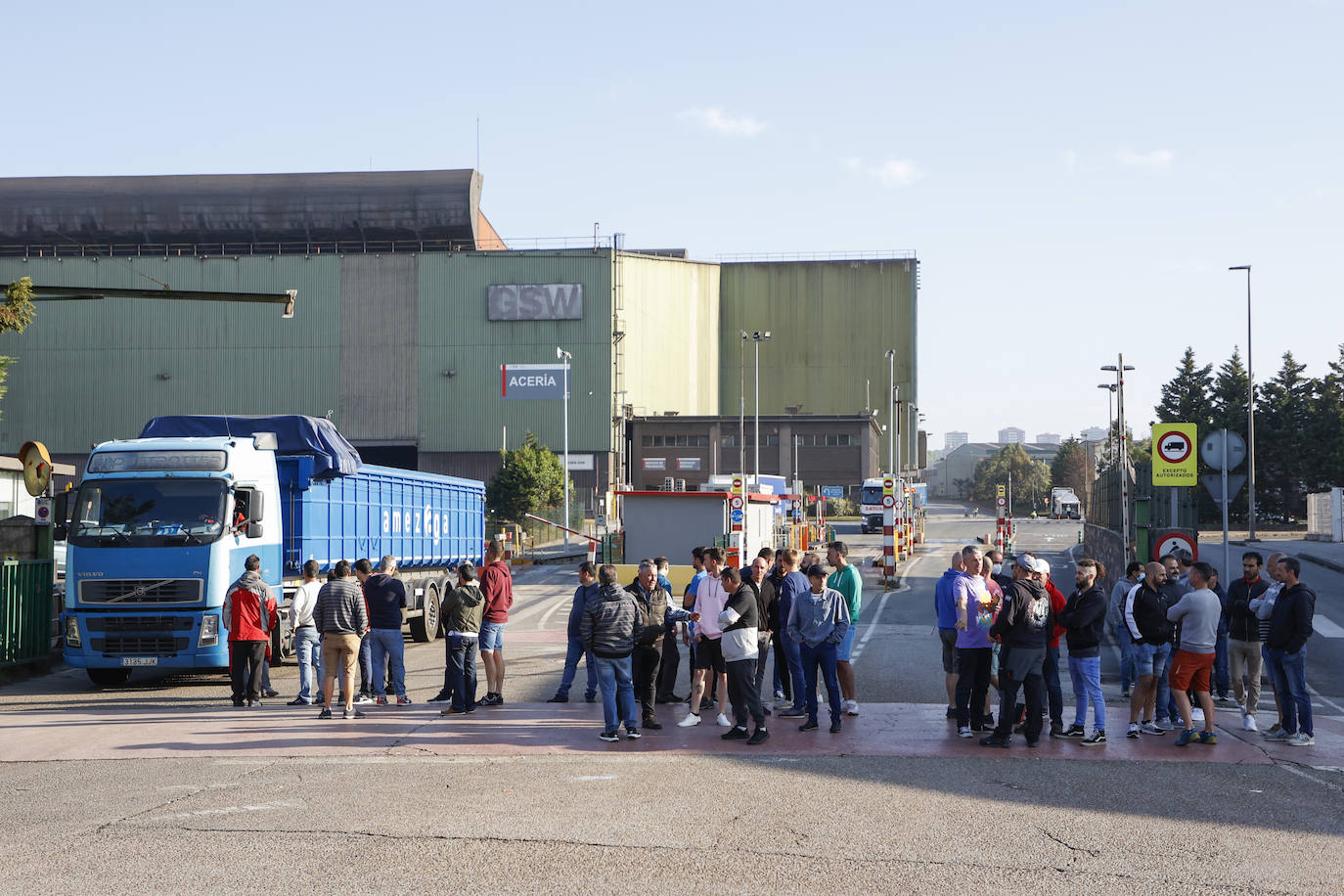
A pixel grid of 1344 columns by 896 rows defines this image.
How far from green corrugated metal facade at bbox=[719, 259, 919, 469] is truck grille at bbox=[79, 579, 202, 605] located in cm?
8250

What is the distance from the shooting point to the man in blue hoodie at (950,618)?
12.5 m

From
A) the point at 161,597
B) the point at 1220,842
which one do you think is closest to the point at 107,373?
the point at 161,597

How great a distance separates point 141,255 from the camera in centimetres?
8000

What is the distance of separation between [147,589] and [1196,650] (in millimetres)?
12064

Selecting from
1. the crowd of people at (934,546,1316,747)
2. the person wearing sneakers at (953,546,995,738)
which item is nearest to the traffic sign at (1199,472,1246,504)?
the crowd of people at (934,546,1316,747)

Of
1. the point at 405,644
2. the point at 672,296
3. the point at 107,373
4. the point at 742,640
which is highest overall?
the point at 672,296

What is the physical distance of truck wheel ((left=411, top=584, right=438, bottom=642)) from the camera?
75.0 feet

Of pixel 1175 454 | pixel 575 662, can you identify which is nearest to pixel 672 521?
pixel 1175 454

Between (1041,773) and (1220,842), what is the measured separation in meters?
2.34

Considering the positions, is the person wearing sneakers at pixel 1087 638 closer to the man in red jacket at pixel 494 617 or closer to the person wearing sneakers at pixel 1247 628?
the person wearing sneakers at pixel 1247 628

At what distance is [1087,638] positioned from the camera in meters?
11.8

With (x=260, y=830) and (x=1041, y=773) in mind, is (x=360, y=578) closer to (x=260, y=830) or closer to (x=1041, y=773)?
(x=260, y=830)

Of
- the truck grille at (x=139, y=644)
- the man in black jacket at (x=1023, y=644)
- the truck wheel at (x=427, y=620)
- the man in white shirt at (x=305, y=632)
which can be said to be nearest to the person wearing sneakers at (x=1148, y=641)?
the man in black jacket at (x=1023, y=644)

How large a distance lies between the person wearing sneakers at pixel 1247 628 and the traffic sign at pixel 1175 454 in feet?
16.8
